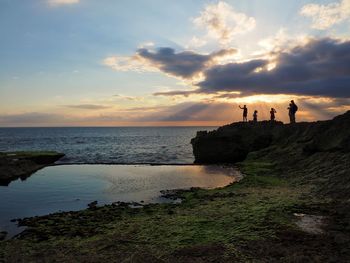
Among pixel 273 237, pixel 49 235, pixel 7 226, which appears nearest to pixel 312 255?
pixel 273 237

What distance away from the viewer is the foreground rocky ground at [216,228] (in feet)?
48.2

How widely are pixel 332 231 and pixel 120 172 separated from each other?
31365mm

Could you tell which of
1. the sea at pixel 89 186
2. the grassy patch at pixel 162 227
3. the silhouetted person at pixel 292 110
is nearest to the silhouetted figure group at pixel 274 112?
the silhouetted person at pixel 292 110

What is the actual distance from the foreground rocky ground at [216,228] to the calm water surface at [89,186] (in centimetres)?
323

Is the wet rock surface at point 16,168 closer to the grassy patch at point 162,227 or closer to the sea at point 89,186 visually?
the sea at point 89,186

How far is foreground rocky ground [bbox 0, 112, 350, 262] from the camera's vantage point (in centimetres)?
1469

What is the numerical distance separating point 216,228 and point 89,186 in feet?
64.6

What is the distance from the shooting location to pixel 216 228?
698 inches

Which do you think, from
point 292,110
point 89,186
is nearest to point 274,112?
point 292,110

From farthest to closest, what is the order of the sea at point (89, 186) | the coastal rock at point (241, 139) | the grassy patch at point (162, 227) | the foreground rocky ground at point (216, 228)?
the coastal rock at point (241, 139), the sea at point (89, 186), the grassy patch at point (162, 227), the foreground rocky ground at point (216, 228)

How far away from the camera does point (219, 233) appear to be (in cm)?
1695

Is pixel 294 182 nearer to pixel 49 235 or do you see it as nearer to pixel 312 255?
pixel 312 255

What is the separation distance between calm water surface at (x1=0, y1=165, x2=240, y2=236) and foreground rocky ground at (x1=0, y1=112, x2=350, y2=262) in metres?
3.23

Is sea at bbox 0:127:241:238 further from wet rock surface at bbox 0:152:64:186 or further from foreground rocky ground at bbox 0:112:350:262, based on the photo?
foreground rocky ground at bbox 0:112:350:262
